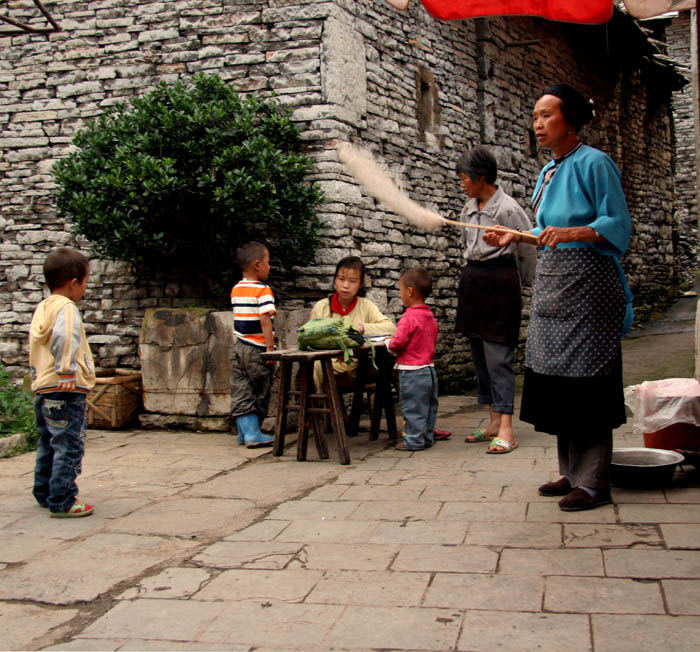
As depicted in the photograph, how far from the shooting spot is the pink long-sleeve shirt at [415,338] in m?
5.20

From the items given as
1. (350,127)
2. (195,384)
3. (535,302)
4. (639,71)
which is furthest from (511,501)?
(639,71)

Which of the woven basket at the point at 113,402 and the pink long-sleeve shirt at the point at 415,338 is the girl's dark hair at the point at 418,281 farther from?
the woven basket at the point at 113,402

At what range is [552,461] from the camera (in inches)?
185

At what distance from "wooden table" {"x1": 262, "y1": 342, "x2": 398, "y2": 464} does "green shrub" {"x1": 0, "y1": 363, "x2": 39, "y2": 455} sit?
176cm

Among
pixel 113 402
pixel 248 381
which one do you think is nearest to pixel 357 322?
pixel 248 381

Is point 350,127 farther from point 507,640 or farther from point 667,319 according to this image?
point 667,319

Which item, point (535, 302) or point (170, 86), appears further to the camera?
point (170, 86)

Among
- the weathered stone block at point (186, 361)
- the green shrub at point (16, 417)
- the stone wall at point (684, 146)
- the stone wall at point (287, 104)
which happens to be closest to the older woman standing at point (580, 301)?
the weathered stone block at point (186, 361)

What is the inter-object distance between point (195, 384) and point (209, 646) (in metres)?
4.05

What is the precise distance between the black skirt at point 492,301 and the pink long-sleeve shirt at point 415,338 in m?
0.24

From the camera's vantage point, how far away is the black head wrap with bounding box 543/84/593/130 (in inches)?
142

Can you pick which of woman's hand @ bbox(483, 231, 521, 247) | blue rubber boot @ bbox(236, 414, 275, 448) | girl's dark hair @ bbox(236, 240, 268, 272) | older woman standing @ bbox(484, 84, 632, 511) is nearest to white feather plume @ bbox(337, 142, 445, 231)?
woman's hand @ bbox(483, 231, 521, 247)

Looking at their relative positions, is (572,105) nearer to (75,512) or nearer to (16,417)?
(75,512)

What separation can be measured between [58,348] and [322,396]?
179cm
